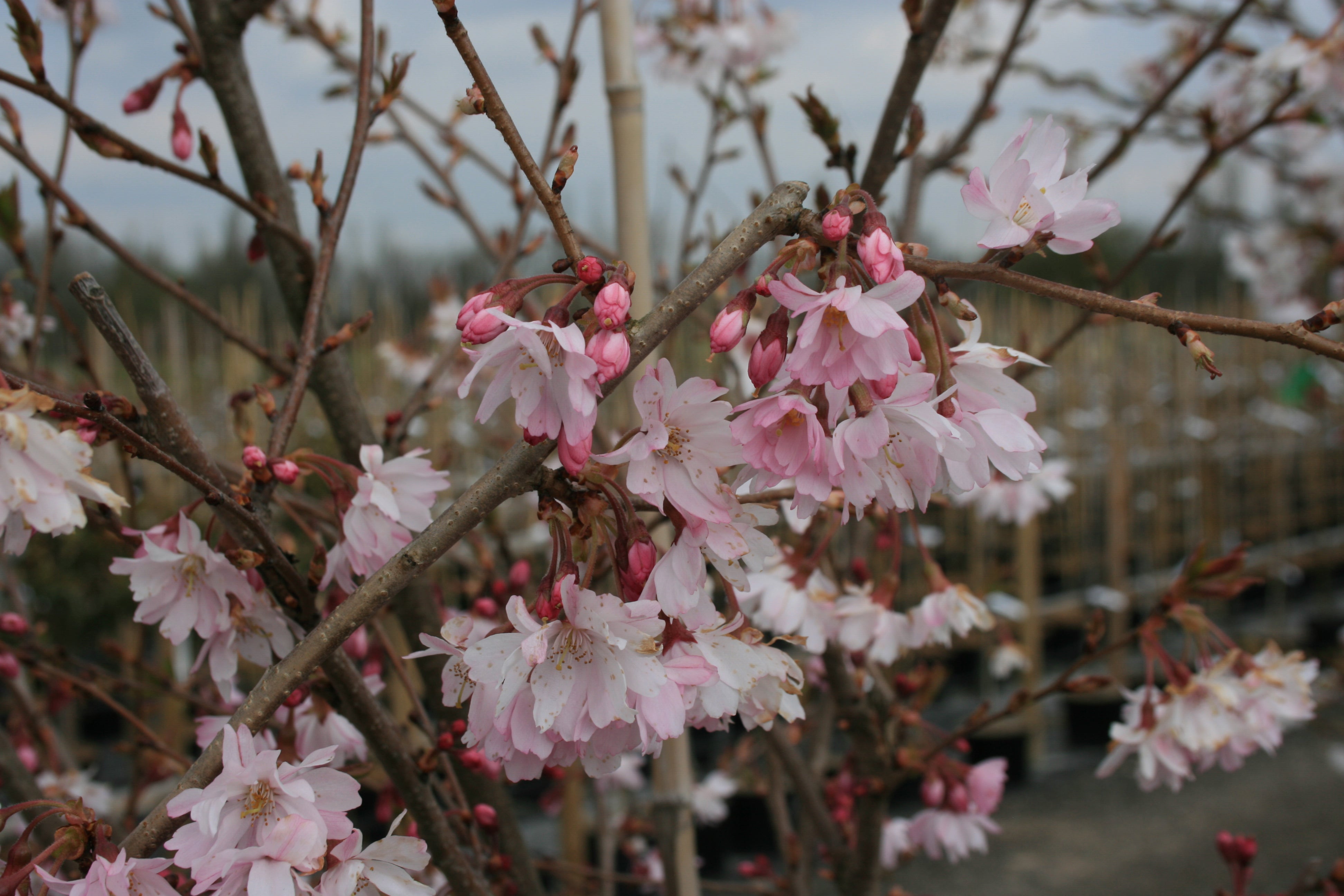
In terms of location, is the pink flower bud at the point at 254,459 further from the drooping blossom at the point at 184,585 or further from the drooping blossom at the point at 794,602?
the drooping blossom at the point at 794,602

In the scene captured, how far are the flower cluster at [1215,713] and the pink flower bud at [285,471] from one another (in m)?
0.91

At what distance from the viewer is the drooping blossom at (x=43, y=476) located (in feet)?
1.97

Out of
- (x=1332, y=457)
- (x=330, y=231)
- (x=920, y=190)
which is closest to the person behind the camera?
(x=330, y=231)

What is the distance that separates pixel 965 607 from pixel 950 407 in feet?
1.99

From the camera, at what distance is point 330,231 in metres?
1.02

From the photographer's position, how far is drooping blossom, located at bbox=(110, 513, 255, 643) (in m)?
0.75

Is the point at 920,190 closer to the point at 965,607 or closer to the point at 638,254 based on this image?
the point at 638,254

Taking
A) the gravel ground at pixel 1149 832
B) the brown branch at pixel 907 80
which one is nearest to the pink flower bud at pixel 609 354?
the brown branch at pixel 907 80

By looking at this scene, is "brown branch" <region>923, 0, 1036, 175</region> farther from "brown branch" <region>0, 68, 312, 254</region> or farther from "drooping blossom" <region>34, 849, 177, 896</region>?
"drooping blossom" <region>34, 849, 177, 896</region>

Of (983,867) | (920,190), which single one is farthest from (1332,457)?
(920,190)

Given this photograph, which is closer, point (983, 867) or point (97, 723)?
point (983, 867)

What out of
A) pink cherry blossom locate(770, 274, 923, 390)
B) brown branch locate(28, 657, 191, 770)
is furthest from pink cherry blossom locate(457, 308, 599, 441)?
brown branch locate(28, 657, 191, 770)

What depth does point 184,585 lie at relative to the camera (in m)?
0.79

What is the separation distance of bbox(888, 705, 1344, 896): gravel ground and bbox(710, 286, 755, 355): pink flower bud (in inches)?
150
